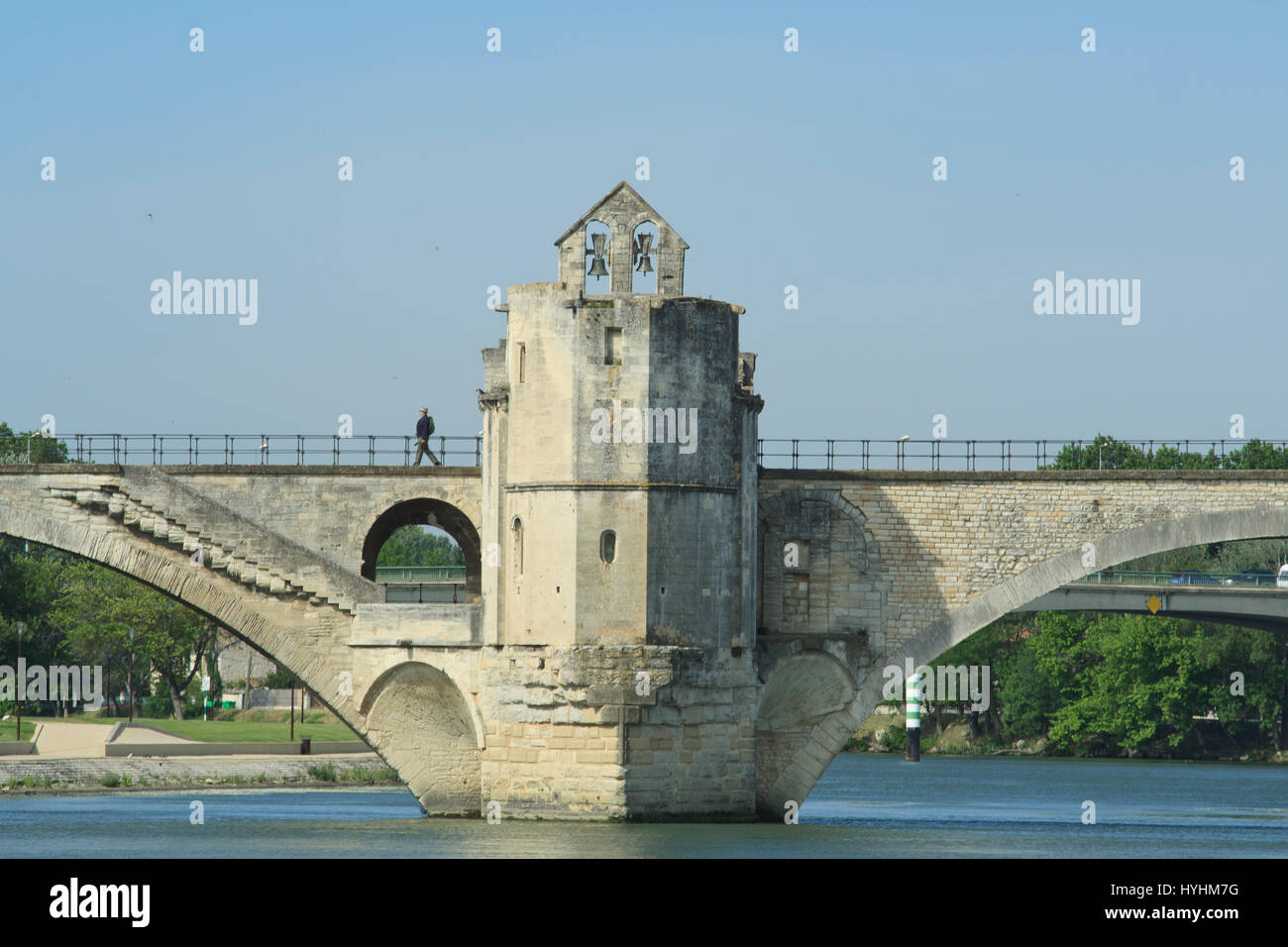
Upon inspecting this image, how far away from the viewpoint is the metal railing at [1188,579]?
272ft

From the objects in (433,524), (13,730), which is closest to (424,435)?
(433,524)

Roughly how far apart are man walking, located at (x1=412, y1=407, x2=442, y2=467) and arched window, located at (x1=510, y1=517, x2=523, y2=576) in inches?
224

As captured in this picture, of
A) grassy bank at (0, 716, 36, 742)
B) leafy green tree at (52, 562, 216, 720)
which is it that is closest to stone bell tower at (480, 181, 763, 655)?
grassy bank at (0, 716, 36, 742)

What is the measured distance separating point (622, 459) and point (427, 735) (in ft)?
31.6

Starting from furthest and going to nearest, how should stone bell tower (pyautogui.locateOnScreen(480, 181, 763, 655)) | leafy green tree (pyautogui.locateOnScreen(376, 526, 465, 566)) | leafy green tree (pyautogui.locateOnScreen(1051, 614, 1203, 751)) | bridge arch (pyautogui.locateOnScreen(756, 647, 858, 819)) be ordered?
leafy green tree (pyautogui.locateOnScreen(376, 526, 465, 566))
leafy green tree (pyautogui.locateOnScreen(1051, 614, 1203, 751))
bridge arch (pyautogui.locateOnScreen(756, 647, 858, 819))
stone bell tower (pyautogui.locateOnScreen(480, 181, 763, 655))

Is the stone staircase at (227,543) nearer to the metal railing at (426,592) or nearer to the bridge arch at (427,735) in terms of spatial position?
the metal railing at (426,592)

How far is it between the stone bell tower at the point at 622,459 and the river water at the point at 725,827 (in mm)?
4930

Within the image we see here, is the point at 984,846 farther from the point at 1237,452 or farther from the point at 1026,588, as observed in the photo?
the point at 1237,452

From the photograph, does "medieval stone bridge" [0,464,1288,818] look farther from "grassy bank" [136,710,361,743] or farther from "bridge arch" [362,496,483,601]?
"grassy bank" [136,710,361,743]

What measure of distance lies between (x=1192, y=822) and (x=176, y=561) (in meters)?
29.5

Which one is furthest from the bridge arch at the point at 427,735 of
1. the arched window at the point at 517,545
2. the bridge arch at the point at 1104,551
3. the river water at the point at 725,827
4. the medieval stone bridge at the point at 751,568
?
the bridge arch at the point at 1104,551

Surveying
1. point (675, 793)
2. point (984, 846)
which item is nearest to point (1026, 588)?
point (984, 846)

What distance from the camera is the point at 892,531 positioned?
5325cm

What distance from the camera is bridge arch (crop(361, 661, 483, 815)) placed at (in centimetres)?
5153
